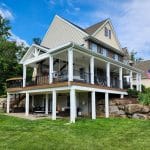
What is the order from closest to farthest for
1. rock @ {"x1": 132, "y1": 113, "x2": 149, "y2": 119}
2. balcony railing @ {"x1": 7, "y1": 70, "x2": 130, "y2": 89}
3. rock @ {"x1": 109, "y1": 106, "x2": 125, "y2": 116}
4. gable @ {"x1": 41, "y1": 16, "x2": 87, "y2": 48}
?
rock @ {"x1": 132, "y1": 113, "x2": 149, "y2": 119}, balcony railing @ {"x1": 7, "y1": 70, "x2": 130, "y2": 89}, rock @ {"x1": 109, "y1": 106, "x2": 125, "y2": 116}, gable @ {"x1": 41, "y1": 16, "x2": 87, "y2": 48}

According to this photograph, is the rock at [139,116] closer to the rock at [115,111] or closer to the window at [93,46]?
the rock at [115,111]

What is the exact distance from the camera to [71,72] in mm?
18641

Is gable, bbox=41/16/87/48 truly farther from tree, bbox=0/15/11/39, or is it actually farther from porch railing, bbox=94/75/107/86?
tree, bbox=0/15/11/39

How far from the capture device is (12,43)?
117 ft

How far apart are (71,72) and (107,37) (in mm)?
13921

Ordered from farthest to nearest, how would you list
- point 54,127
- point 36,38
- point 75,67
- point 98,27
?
point 36,38
point 98,27
point 75,67
point 54,127

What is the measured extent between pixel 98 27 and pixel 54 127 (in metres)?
17.2

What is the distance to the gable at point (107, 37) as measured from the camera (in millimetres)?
29286


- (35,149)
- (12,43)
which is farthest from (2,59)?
(35,149)

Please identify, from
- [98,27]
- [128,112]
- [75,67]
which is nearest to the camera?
[128,112]

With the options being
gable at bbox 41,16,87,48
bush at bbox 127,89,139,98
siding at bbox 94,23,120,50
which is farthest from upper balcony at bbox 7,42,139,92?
siding at bbox 94,23,120,50

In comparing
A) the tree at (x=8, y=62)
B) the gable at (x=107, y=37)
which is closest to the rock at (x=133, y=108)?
the gable at (x=107, y=37)

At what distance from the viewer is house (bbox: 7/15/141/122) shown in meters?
20.0

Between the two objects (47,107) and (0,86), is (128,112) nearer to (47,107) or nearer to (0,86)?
(47,107)
